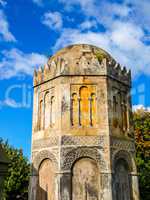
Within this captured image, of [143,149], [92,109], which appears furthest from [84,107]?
[143,149]

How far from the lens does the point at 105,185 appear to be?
42.6 feet

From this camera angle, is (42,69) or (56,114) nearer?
(56,114)

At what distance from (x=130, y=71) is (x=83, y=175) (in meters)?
7.39

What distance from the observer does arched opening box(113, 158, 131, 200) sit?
45.0 ft

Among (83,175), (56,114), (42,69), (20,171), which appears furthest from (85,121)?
(20,171)

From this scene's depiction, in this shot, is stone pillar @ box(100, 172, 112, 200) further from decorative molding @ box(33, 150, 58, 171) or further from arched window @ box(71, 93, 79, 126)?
arched window @ box(71, 93, 79, 126)

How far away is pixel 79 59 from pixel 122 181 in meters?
7.08

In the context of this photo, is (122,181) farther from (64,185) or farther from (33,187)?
(33,187)

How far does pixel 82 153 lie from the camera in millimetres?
13625

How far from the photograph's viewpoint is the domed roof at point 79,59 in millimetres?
14805

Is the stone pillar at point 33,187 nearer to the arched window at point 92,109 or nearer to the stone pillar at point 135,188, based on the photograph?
the arched window at point 92,109

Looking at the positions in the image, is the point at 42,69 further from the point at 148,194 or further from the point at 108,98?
the point at 148,194

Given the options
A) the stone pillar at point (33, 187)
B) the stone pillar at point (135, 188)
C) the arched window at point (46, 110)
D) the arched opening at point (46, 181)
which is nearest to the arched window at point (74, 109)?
the arched window at point (46, 110)

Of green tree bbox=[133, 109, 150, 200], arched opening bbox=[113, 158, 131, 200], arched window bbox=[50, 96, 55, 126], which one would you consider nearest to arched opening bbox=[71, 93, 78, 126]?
arched window bbox=[50, 96, 55, 126]
